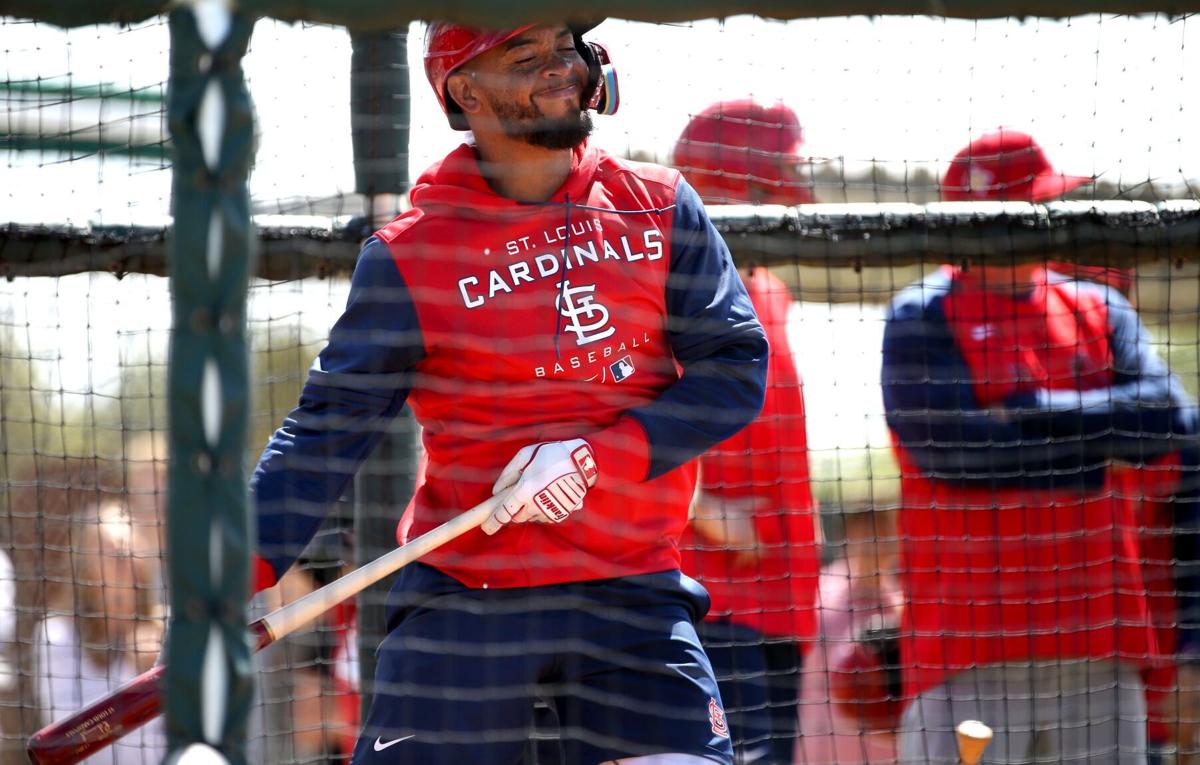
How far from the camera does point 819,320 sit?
3.28m

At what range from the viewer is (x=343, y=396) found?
7.52 feet

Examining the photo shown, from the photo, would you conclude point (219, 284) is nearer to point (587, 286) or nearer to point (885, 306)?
point (587, 286)

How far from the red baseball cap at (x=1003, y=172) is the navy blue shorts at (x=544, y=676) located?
1.64 meters

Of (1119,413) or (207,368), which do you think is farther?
(1119,413)

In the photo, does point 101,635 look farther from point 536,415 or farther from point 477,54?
point 477,54

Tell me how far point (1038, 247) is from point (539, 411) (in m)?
1.42

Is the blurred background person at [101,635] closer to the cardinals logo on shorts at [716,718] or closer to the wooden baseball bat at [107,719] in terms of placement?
the wooden baseball bat at [107,719]

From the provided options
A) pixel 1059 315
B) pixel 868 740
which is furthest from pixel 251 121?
pixel 868 740

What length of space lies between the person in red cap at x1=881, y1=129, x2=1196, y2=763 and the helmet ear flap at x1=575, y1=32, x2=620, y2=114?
1138 mm

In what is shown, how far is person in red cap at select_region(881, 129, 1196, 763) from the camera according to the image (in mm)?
3164

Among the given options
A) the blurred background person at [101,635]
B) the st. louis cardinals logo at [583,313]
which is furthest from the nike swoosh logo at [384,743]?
the blurred background person at [101,635]

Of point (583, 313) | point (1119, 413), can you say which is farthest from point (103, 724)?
point (1119, 413)

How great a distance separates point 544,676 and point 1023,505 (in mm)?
1418

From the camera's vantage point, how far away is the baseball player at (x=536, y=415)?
220 centimetres
